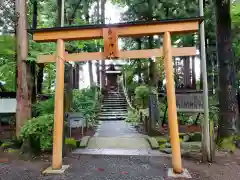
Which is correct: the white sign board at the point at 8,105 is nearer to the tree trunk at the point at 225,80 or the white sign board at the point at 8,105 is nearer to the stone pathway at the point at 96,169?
the stone pathway at the point at 96,169

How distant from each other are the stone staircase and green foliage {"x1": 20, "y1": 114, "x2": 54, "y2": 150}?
9018 mm

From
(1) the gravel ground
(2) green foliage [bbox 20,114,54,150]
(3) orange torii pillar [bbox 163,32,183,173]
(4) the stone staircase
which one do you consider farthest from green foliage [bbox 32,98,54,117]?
(4) the stone staircase

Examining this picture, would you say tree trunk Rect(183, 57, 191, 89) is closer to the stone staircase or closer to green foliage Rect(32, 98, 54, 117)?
the stone staircase

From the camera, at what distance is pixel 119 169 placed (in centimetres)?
627

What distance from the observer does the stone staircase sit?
1675 cm

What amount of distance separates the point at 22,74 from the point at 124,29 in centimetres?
398

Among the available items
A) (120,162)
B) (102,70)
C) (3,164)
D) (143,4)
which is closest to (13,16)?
(3,164)

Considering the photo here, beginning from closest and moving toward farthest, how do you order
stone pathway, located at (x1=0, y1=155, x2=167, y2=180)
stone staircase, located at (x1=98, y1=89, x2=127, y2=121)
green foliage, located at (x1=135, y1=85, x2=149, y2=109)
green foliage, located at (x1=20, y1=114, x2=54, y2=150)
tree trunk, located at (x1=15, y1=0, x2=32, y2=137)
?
stone pathway, located at (x1=0, y1=155, x2=167, y2=180) → green foliage, located at (x1=20, y1=114, x2=54, y2=150) → tree trunk, located at (x1=15, y1=0, x2=32, y2=137) → green foliage, located at (x1=135, y1=85, x2=149, y2=109) → stone staircase, located at (x1=98, y1=89, x2=127, y2=121)

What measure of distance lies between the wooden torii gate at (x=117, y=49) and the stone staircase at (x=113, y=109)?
10.2 metres

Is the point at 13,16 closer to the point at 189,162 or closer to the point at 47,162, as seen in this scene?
the point at 47,162

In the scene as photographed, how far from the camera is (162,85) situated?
2123 centimetres

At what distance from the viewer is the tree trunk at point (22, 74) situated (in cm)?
Result: 850

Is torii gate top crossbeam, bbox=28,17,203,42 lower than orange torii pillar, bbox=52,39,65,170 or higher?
higher

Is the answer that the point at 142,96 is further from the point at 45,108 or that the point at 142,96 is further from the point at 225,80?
the point at 225,80
